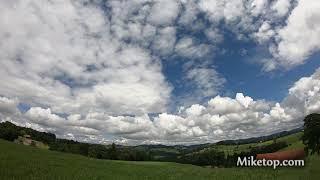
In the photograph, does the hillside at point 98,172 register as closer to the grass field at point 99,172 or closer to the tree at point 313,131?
the grass field at point 99,172

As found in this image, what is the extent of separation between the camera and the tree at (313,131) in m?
85.4

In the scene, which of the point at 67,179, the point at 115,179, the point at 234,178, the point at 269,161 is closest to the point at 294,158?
the point at 269,161

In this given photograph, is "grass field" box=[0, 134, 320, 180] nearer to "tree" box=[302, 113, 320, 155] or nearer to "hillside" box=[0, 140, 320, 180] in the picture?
"hillside" box=[0, 140, 320, 180]

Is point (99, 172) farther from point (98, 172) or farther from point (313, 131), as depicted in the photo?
point (313, 131)

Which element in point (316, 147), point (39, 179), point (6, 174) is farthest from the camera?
point (316, 147)

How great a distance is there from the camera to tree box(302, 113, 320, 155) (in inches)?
3363

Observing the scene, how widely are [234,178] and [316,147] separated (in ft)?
162

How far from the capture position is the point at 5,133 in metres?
188

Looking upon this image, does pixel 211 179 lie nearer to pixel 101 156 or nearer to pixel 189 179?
pixel 189 179

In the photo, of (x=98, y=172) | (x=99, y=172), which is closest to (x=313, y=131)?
(x=99, y=172)

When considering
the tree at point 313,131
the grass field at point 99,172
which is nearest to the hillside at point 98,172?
the grass field at point 99,172

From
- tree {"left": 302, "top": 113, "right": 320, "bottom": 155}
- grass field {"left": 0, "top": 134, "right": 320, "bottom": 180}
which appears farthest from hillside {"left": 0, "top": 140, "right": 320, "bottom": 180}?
tree {"left": 302, "top": 113, "right": 320, "bottom": 155}

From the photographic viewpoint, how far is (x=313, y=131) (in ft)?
284

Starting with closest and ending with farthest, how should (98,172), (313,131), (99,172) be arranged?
(98,172)
(99,172)
(313,131)
